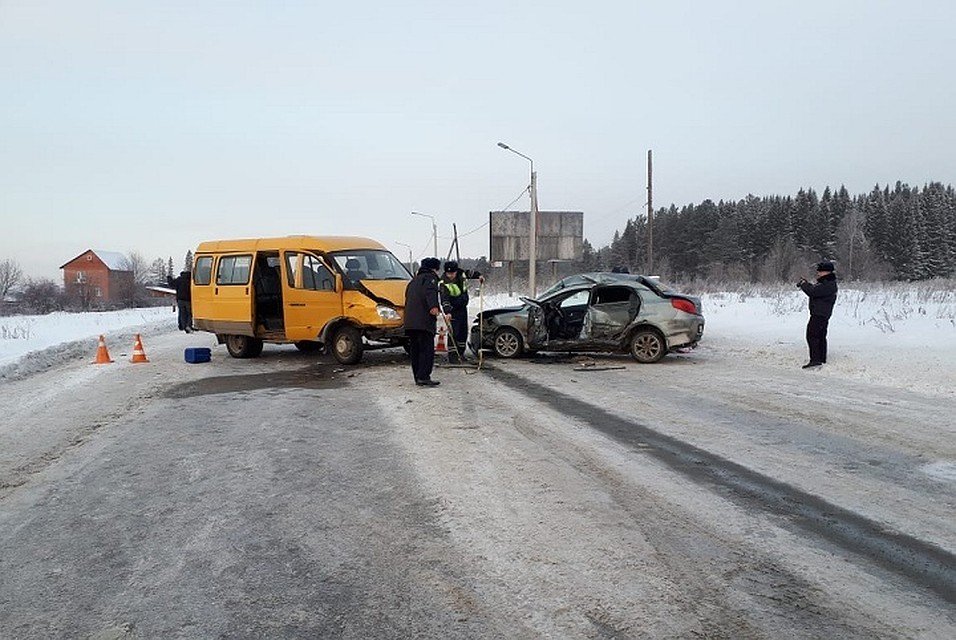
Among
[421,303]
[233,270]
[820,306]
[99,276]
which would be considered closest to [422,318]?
[421,303]

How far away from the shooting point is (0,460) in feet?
18.7

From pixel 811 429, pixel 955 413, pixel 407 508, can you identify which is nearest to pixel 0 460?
pixel 407 508

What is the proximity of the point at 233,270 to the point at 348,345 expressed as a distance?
10.8 ft

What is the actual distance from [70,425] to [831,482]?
7.49 meters

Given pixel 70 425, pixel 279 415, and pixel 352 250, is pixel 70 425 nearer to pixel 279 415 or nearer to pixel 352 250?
pixel 279 415

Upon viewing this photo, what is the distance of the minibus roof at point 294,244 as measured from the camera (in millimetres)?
11969

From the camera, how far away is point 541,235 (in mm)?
46062

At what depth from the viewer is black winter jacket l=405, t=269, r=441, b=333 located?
29.8 ft

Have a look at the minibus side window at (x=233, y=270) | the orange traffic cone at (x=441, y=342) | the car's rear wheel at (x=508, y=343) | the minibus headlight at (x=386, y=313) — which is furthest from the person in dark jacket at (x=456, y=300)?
the minibus side window at (x=233, y=270)

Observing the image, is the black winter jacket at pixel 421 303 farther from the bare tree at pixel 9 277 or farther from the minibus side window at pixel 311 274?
the bare tree at pixel 9 277

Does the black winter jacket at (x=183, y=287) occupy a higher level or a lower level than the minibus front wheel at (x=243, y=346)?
higher

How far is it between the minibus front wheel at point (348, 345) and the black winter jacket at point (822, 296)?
7580 millimetres

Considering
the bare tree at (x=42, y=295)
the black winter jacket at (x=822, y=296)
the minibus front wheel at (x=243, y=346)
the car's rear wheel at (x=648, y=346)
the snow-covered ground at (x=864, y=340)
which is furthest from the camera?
the bare tree at (x=42, y=295)

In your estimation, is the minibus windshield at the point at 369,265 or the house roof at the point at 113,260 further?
the house roof at the point at 113,260
